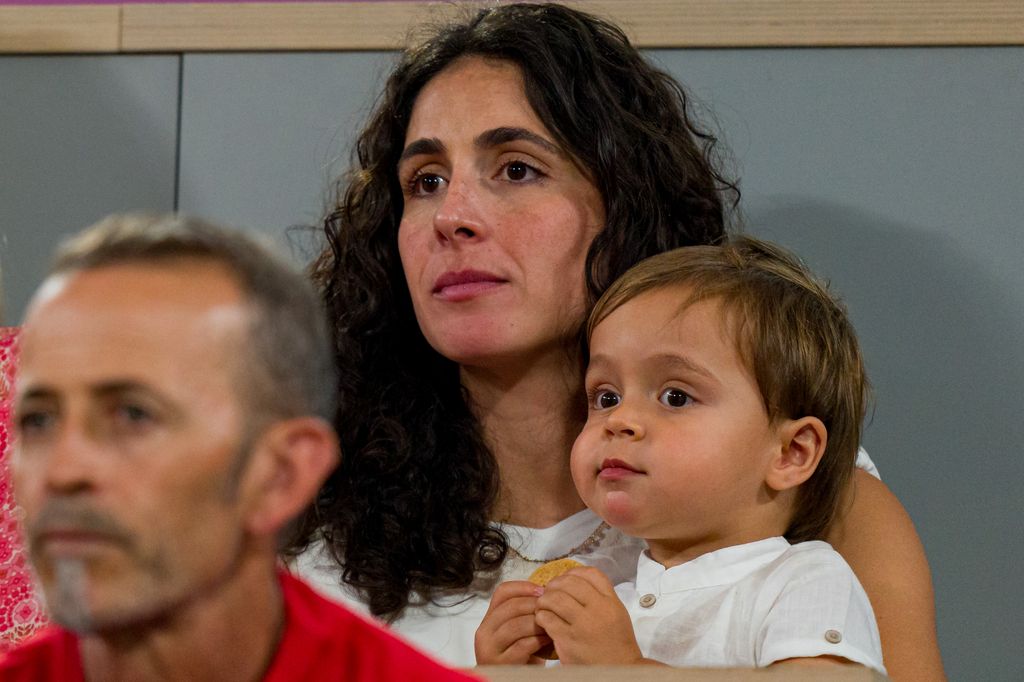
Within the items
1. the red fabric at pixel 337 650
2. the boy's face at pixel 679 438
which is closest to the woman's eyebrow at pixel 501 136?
the boy's face at pixel 679 438

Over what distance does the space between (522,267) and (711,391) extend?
26 cm

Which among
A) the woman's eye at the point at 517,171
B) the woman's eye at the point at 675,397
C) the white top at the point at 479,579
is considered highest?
the woman's eye at the point at 517,171

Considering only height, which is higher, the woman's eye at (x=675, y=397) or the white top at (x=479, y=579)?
the woman's eye at (x=675, y=397)

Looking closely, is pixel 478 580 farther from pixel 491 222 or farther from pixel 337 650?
pixel 337 650

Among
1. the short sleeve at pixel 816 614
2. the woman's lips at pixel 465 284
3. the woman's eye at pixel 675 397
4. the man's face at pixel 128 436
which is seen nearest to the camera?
the man's face at pixel 128 436

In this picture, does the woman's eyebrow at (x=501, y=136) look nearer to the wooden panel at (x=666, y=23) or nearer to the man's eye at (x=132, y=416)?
the wooden panel at (x=666, y=23)

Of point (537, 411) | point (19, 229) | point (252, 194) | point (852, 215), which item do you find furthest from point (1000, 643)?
point (19, 229)

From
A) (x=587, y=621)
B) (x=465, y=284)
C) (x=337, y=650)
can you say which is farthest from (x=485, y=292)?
(x=337, y=650)

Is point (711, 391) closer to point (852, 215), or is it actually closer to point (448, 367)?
point (448, 367)

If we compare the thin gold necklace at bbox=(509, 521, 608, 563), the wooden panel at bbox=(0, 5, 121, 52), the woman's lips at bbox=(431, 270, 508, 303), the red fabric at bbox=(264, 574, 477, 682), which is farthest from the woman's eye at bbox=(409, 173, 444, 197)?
the red fabric at bbox=(264, 574, 477, 682)

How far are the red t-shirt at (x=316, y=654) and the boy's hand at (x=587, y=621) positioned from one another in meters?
0.52

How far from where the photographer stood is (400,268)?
56.3 inches

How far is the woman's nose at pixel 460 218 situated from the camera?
47.9 inches

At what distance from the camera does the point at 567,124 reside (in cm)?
130
